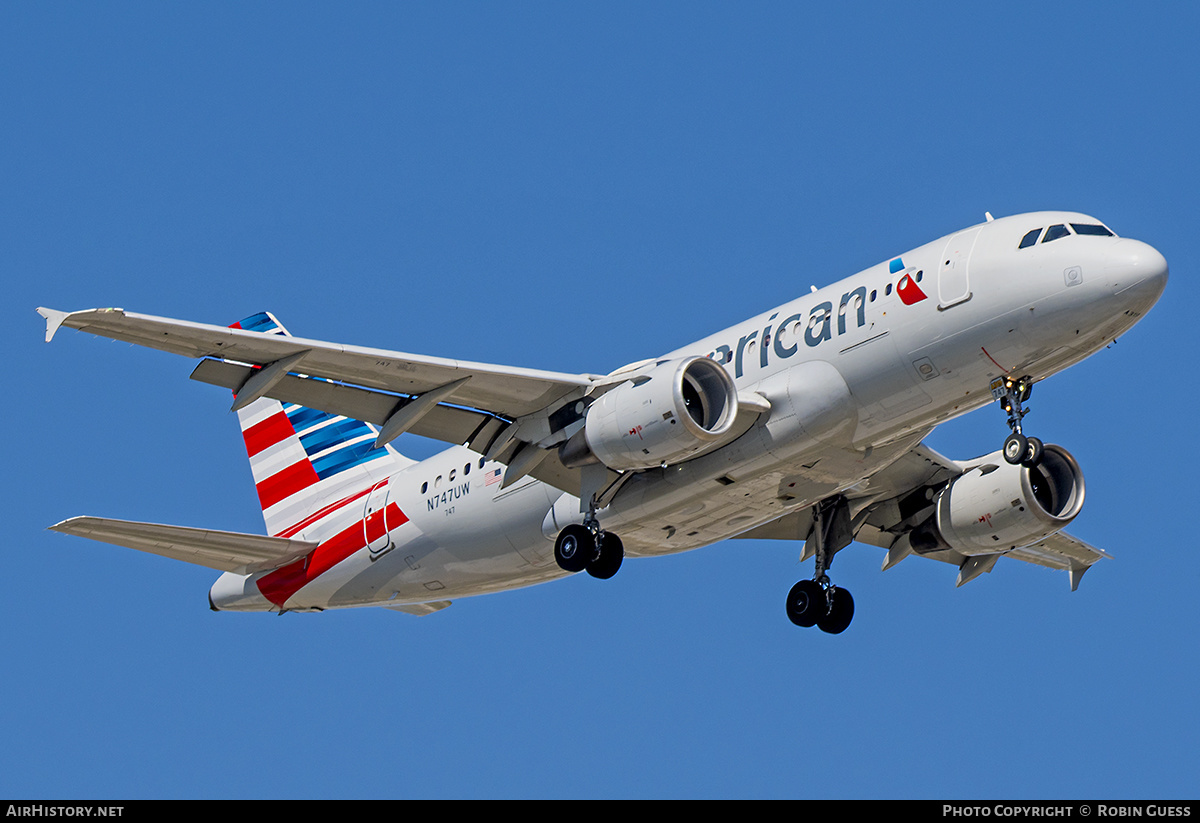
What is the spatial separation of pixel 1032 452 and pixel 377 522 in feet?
45.5

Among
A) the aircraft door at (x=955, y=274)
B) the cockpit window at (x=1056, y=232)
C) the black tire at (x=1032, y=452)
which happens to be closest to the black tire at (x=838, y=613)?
the black tire at (x=1032, y=452)

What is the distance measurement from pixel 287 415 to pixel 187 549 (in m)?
7.41

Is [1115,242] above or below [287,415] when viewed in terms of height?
below

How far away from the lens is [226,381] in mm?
28250

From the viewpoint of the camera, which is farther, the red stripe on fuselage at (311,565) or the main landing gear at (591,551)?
the red stripe on fuselage at (311,565)

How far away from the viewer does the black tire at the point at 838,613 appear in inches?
1331

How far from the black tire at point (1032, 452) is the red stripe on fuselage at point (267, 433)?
19.0m

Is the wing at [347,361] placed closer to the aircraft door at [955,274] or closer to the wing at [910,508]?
the aircraft door at [955,274]

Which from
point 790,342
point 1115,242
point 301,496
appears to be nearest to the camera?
point 1115,242

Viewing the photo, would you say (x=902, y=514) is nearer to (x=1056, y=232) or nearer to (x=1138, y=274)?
(x=1056, y=232)

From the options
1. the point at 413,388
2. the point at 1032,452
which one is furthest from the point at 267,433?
the point at 1032,452

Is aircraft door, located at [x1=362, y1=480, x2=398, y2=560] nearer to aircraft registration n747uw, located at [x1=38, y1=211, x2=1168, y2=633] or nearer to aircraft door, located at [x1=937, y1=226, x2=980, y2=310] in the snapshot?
aircraft registration n747uw, located at [x1=38, y1=211, x2=1168, y2=633]

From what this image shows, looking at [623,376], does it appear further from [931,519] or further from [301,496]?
[301,496]

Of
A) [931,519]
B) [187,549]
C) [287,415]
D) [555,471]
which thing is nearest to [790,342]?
[555,471]
